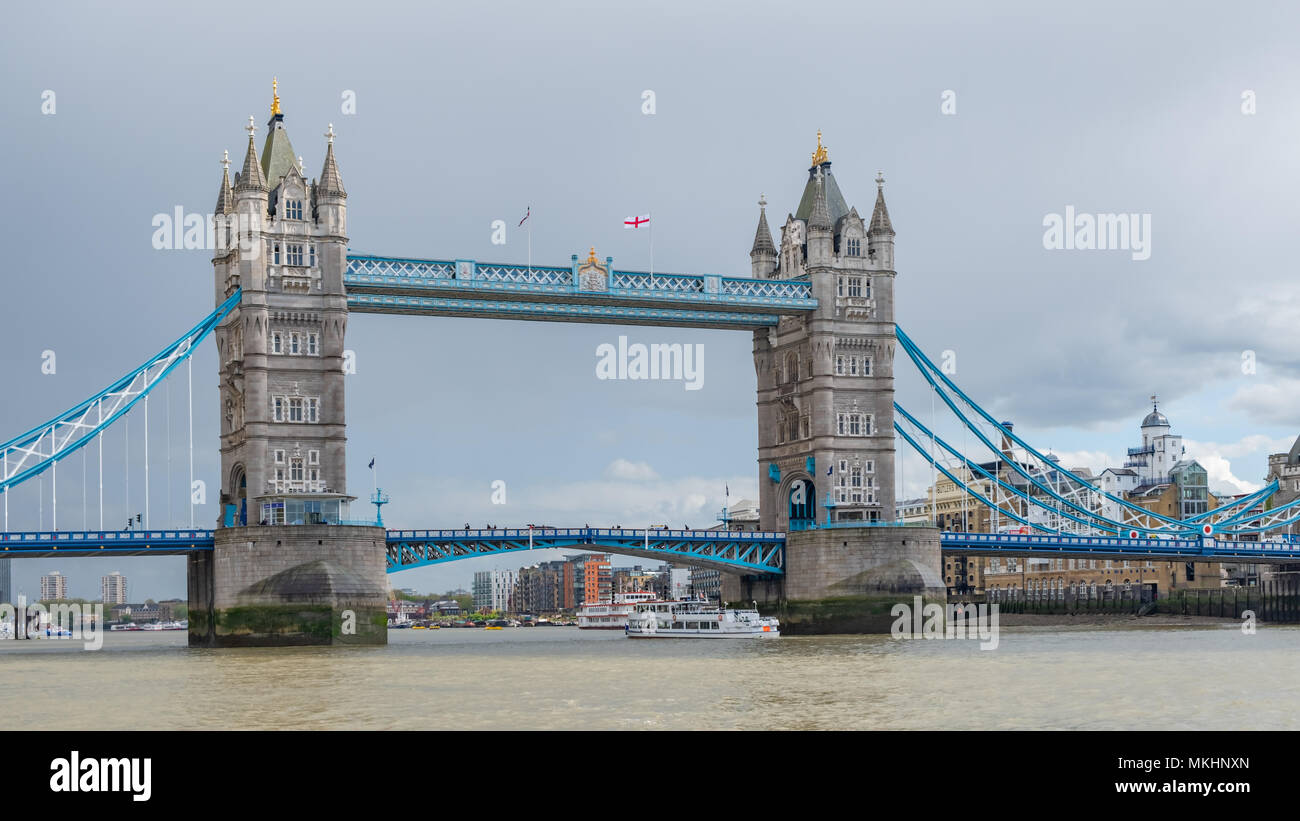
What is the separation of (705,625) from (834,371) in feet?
44.1

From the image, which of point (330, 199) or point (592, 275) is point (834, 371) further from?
point (330, 199)

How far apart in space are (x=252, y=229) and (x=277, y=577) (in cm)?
1450

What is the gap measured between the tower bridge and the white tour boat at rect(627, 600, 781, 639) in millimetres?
2232

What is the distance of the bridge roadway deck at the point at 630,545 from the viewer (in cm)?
6600

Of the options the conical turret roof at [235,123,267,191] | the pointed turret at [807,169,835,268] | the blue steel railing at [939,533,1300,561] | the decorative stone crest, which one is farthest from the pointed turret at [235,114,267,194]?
the blue steel railing at [939,533,1300,561]

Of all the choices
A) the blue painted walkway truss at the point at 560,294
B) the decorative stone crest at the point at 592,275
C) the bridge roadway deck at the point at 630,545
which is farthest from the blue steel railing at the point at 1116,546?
the decorative stone crest at the point at 592,275

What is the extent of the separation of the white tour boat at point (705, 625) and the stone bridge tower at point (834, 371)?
619 cm

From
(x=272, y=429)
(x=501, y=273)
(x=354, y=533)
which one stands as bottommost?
(x=354, y=533)

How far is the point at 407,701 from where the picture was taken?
35.7 m

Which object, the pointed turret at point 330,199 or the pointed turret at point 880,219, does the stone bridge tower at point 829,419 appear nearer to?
the pointed turret at point 880,219

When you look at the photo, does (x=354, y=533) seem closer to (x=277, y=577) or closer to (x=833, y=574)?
(x=277, y=577)

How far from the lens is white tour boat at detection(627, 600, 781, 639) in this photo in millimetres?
75938

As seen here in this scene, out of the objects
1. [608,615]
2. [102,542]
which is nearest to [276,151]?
[102,542]
